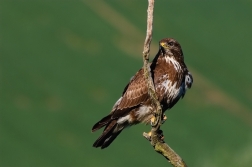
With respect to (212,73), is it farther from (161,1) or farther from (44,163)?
(44,163)

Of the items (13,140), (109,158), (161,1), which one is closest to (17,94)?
(13,140)

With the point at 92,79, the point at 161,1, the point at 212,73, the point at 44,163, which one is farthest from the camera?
the point at 161,1

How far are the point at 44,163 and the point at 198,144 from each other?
8844mm

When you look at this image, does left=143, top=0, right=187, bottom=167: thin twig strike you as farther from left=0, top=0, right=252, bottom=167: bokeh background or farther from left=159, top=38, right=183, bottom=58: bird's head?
left=0, top=0, right=252, bottom=167: bokeh background

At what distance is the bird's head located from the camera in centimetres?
1352

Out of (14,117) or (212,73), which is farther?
(212,73)

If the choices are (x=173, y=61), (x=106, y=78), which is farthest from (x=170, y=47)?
(x=106, y=78)

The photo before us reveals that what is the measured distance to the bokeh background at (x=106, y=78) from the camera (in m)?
36.9

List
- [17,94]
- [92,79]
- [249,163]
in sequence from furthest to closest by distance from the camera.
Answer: [92,79] < [17,94] < [249,163]

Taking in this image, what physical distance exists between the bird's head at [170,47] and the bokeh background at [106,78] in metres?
17.1

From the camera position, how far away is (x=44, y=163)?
36156 millimetres

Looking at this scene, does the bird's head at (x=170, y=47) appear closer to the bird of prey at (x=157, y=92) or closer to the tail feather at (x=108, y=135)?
the bird of prey at (x=157, y=92)

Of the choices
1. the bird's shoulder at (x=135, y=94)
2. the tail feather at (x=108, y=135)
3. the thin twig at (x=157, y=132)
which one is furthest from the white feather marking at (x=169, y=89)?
the thin twig at (x=157, y=132)

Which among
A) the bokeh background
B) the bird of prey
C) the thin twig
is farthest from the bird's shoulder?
the bokeh background
